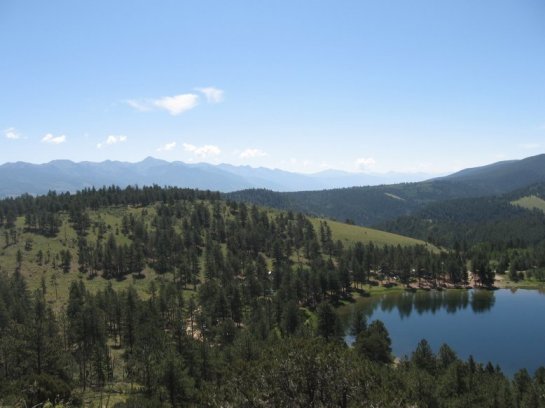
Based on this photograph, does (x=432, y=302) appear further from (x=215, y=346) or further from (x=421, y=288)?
(x=215, y=346)

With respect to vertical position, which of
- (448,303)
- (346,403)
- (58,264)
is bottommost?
(448,303)

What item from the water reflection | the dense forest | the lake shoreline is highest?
the dense forest

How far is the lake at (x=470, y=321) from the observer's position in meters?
112

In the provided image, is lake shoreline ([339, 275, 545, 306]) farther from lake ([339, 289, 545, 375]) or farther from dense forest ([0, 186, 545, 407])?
lake ([339, 289, 545, 375])

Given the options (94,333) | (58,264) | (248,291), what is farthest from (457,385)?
(58,264)

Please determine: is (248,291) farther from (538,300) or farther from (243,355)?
(538,300)

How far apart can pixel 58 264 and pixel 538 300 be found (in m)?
201

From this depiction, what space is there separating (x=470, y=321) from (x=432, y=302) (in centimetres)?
2594

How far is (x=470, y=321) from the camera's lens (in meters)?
144

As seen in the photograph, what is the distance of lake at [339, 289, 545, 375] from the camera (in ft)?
369

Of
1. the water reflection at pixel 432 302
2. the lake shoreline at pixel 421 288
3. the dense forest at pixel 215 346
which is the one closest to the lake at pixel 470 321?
the water reflection at pixel 432 302

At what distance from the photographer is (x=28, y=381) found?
51.2 metres

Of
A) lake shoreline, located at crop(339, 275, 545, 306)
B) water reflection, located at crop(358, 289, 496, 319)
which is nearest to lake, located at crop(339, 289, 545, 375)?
water reflection, located at crop(358, 289, 496, 319)

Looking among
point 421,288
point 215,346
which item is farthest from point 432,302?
point 215,346
